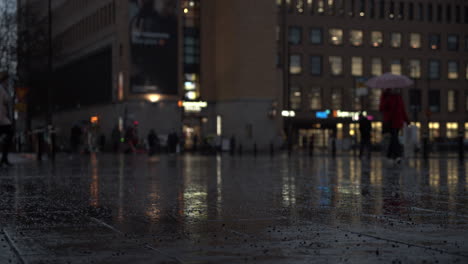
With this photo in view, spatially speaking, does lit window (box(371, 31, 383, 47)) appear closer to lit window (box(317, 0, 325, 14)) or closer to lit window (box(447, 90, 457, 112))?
lit window (box(317, 0, 325, 14))

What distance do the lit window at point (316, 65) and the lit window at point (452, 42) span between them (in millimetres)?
16406

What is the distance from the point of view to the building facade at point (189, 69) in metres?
66.0

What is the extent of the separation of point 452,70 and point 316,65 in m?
17.0

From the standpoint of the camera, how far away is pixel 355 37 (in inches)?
3610

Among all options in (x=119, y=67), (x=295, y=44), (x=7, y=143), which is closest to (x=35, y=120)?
(x=295, y=44)

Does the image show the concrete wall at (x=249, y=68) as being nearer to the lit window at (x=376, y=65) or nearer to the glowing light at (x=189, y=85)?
the glowing light at (x=189, y=85)

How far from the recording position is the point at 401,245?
5.91 m

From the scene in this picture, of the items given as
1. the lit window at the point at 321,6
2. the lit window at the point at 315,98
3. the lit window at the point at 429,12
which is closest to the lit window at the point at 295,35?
the lit window at the point at 321,6

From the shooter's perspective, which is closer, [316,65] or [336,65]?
[316,65]

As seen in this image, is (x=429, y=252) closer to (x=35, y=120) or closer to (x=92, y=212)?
(x=92, y=212)

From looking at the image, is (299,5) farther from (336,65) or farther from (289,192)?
(289,192)

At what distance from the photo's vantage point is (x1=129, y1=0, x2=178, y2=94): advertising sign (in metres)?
65.4

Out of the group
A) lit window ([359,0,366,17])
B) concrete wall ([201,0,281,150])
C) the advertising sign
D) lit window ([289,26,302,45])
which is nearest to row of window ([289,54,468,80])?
lit window ([289,26,302,45])

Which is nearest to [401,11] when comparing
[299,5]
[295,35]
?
[299,5]
